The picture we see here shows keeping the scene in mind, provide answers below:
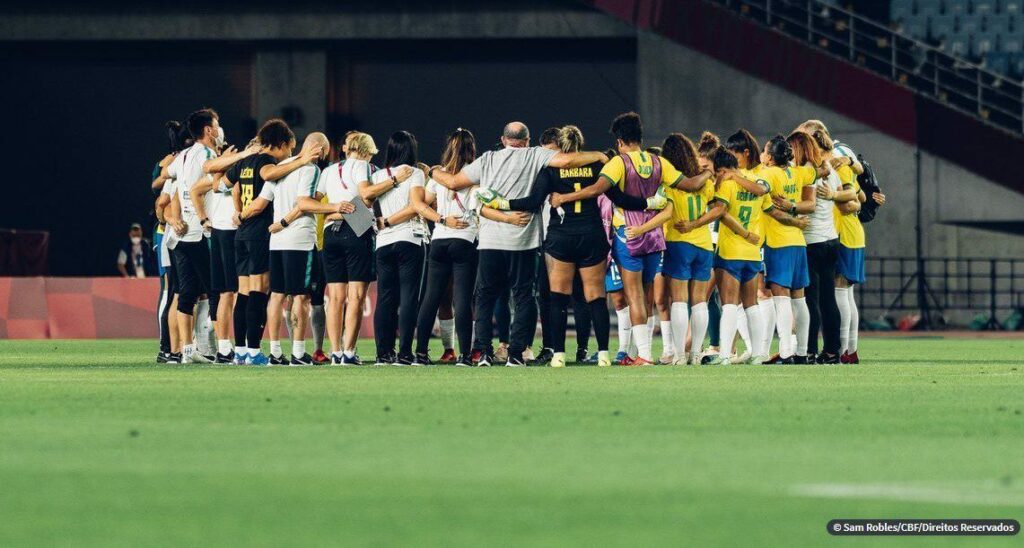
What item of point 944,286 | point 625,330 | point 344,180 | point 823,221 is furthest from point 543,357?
point 944,286

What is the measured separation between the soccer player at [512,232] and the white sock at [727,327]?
1.61 metres

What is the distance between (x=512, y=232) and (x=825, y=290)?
9.34 feet

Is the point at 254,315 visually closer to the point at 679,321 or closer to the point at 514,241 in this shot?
the point at 514,241

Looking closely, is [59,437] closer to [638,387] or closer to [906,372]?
[638,387]

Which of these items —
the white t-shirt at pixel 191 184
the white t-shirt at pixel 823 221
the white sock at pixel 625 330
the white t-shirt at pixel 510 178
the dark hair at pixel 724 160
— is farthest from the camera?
the white sock at pixel 625 330

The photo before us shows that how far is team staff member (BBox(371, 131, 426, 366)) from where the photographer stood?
14.7m

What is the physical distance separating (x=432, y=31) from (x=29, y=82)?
7.85 metres

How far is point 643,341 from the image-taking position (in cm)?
1442

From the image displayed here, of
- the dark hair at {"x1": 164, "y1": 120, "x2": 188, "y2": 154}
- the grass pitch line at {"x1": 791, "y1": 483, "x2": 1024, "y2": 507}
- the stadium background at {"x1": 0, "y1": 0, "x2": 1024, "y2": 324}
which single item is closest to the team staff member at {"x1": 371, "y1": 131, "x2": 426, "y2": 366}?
the dark hair at {"x1": 164, "y1": 120, "x2": 188, "y2": 154}

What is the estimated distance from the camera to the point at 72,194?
34.8 metres

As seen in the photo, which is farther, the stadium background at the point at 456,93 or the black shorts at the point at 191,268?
the stadium background at the point at 456,93

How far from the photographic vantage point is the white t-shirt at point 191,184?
49.6 ft

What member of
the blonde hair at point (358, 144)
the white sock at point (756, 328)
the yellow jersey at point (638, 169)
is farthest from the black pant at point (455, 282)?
the white sock at point (756, 328)

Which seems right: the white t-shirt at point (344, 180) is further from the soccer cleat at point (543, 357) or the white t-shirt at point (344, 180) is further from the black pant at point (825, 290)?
the black pant at point (825, 290)
